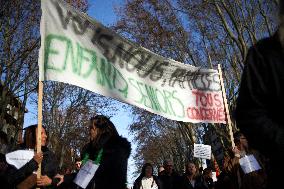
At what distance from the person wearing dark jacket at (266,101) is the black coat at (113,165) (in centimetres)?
265

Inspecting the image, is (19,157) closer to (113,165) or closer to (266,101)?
(113,165)

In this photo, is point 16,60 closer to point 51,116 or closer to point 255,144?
point 51,116

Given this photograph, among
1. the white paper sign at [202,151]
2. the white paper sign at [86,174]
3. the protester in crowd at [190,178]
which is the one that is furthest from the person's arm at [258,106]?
the white paper sign at [202,151]

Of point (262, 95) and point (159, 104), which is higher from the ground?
point (159, 104)

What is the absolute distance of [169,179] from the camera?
9.02 m

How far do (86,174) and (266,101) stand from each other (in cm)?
275

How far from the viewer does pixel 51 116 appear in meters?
25.2

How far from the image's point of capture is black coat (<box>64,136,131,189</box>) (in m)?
4.06

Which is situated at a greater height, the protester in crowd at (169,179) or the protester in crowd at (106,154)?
the protester in crowd at (169,179)

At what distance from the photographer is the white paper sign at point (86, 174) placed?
396 cm

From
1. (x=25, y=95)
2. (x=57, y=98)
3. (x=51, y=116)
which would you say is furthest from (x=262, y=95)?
(x=51, y=116)

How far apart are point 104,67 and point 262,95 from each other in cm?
372

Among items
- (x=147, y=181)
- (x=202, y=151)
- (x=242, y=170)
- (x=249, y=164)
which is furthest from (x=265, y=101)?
(x=202, y=151)

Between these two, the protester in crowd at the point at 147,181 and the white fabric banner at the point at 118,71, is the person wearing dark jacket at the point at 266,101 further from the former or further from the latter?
the protester in crowd at the point at 147,181
